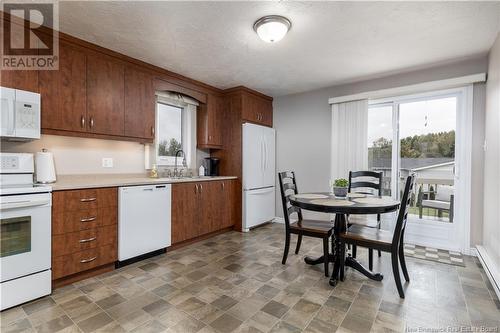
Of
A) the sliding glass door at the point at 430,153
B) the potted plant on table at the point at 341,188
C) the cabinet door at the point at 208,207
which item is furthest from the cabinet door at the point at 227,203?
the sliding glass door at the point at 430,153

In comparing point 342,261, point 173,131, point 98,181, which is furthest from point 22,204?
point 342,261

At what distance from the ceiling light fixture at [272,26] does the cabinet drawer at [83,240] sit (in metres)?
2.42

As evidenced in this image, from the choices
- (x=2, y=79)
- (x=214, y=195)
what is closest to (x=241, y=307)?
(x=214, y=195)

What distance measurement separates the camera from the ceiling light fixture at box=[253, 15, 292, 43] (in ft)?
7.06

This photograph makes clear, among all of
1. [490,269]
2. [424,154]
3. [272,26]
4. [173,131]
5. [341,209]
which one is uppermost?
[272,26]

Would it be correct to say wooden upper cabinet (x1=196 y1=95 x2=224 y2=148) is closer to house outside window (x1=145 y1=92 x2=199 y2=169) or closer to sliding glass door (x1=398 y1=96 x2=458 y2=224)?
house outside window (x1=145 y1=92 x2=199 y2=169)

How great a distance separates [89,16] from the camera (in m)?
2.17

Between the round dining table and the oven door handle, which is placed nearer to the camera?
the oven door handle

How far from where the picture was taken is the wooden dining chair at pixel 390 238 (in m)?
2.07

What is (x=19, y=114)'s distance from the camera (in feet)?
6.89

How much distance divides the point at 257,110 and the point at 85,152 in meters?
2.72

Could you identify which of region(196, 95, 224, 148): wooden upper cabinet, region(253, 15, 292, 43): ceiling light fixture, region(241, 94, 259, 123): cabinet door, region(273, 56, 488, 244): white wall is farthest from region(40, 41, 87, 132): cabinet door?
region(273, 56, 488, 244): white wall

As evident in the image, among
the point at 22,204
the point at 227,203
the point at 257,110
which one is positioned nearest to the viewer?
the point at 22,204

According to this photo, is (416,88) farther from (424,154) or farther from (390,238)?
(390,238)
